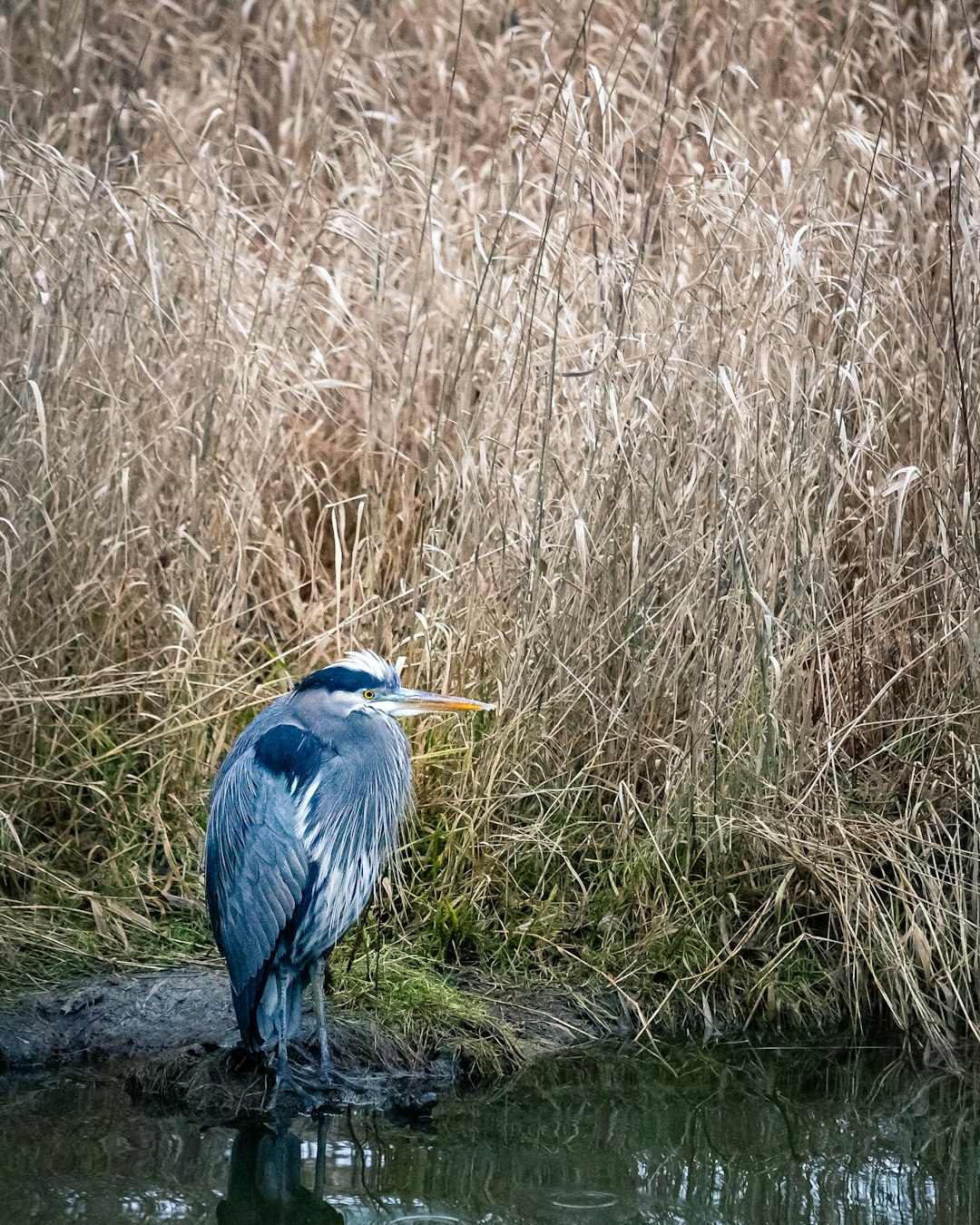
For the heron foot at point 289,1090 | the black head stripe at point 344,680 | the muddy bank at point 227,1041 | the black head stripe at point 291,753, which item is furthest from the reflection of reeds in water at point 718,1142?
the black head stripe at point 344,680

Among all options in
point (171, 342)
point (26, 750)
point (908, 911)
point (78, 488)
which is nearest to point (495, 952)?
point (908, 911)

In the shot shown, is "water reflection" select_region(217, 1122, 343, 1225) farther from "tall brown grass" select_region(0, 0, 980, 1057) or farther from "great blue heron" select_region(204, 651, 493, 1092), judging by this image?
"tall brown grass" select_region(0, 0, 980, 1057)

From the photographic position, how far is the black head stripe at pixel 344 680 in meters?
2.71

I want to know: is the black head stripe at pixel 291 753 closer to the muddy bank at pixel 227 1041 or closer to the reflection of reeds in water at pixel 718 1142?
the muddy bank at pixel 227 1041

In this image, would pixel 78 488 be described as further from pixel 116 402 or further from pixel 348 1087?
pixel 348 1087

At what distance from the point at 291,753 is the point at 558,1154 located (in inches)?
37.4

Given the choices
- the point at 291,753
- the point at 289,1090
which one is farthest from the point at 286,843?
the point at 289,1090

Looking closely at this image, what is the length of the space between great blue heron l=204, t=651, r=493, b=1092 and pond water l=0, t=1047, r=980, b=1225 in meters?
0.27

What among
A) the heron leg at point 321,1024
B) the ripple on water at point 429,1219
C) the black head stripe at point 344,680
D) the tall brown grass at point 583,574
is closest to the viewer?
the ripple on water at point 429,1219

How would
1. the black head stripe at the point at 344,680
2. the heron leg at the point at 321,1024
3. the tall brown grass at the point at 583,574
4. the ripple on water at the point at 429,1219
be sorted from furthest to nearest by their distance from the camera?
the tall brown grass at the point at 583,574
the heron leg at the point at 321,1024
the black head stripe at the point at 344,680
the ripple on water at the point at 429,1219

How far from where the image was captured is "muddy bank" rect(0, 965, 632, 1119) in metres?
2.79

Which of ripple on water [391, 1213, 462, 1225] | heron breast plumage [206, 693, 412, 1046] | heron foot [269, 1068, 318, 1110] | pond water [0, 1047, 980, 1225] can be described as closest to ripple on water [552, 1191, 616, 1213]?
pond water [0, 1047, 980, 1225]

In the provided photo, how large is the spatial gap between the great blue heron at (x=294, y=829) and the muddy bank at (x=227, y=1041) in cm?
10

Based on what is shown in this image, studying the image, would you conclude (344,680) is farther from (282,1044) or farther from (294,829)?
(282,1044)
